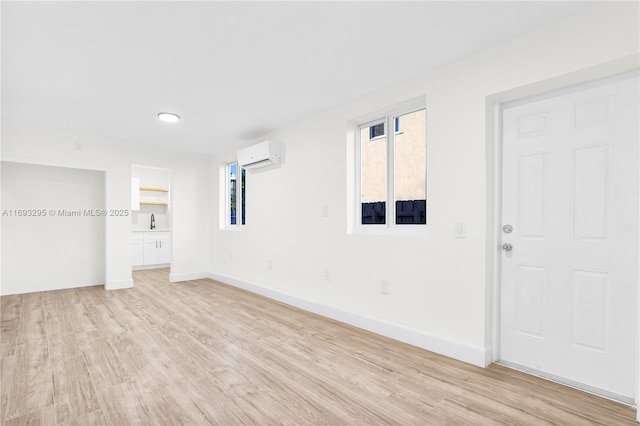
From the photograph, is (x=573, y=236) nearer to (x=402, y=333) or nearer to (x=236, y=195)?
(x=402, y=333)

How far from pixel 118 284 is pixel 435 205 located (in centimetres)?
517

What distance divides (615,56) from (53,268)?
7.16m

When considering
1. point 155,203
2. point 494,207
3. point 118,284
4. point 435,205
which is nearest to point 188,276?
point 118,284

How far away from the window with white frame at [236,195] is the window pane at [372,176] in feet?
8.98

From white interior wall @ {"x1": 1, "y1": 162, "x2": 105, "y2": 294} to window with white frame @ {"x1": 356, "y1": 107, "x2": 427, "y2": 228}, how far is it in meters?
4.84

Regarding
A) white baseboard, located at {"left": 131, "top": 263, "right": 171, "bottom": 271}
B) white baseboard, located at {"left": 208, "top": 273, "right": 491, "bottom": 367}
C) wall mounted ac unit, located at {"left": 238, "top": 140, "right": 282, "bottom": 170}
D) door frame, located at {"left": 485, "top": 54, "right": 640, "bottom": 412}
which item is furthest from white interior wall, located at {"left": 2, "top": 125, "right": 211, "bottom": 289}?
door frame, located at {"left": 485, "top": 54, "right": 640, "bottom": 412}

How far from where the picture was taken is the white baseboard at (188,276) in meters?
5.73

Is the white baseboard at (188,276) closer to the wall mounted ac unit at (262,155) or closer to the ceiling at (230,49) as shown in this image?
the wall mounted ac unit at (262,155)

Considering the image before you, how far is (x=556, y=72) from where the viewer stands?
2.03 m

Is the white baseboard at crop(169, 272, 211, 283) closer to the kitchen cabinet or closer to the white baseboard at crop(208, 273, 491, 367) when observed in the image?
the kitchen cabinet

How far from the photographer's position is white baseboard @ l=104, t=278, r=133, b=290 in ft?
16.6

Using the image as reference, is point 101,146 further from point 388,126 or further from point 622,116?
point 622,116

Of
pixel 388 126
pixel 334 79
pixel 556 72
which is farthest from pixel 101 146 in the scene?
pixel 556 72

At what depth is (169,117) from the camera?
3.88 meters
